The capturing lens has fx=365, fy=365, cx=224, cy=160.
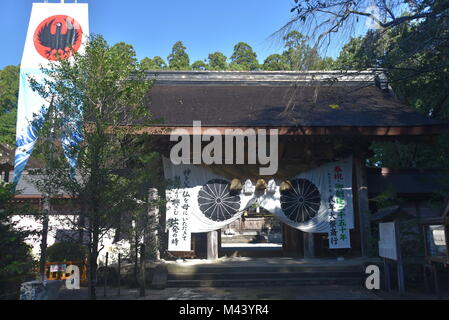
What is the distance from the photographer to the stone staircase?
880 cm

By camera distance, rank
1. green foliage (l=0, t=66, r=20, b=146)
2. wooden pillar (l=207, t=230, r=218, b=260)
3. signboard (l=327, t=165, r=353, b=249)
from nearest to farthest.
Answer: signboard (l=327, t=165, r=353, b=249), wooden pillar (l=207, t=230, r=218, b=260), green foliage (l=0, t=66, r=20, b=146)

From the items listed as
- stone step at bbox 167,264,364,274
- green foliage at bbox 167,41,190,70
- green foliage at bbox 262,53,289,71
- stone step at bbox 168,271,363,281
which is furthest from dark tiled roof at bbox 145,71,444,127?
green foliage at bbox 167,41,190,70

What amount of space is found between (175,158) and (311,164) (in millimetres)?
3938

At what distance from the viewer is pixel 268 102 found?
11.8 metres

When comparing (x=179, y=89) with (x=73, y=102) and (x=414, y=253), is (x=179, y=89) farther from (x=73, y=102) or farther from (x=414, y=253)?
(x=414, y=253)

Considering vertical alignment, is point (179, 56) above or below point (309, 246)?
above

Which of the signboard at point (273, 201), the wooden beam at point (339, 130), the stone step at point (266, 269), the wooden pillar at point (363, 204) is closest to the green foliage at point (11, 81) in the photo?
the signboard at point (273, 201)

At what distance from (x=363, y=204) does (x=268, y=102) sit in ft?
14.0

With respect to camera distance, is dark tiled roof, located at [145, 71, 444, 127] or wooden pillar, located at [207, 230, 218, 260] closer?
dark tiled roof, located at [145, 71, 444, 127]

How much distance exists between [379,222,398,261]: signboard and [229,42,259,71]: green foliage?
32.7 metres

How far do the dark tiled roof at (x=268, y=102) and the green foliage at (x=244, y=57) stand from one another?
26.2 metres

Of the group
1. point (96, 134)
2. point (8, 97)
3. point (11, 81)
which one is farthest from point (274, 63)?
point (96, 134)

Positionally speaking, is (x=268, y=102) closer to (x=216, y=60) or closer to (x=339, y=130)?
(x=339, y=130)

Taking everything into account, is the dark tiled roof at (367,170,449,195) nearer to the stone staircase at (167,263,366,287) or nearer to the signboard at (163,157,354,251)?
the signboard at (163,157,354,251)
